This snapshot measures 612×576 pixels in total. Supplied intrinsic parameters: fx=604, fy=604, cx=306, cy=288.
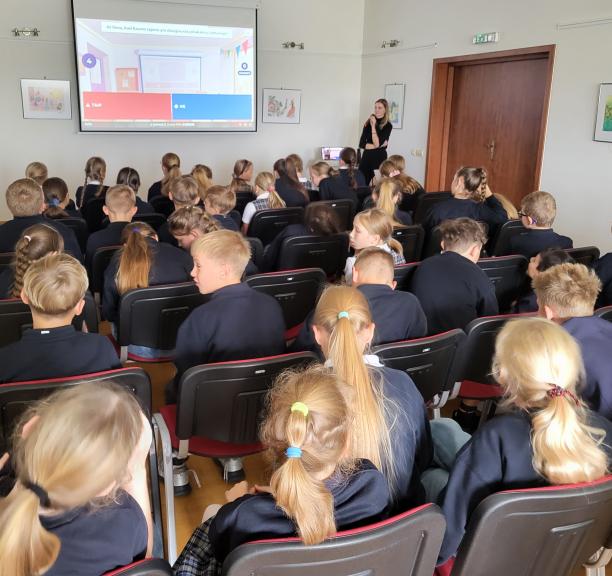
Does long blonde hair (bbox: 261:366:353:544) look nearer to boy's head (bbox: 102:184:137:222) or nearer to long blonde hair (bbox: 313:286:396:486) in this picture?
long blonde hair (bbox: 313:286:396:486)

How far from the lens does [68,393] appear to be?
4.13 ft

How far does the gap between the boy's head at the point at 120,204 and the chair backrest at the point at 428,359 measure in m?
2.42

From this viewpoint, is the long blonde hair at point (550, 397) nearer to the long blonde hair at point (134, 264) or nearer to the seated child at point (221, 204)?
the long blonde hair at point (134, 264)

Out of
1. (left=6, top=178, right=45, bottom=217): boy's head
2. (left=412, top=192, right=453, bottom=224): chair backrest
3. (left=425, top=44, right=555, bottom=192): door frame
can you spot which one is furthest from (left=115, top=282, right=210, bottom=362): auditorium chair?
(left=425, top=44, right=555, bottom=192): door frame

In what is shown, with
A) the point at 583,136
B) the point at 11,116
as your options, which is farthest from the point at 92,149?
the point at 583,136

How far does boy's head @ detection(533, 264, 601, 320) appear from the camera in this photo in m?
2.25

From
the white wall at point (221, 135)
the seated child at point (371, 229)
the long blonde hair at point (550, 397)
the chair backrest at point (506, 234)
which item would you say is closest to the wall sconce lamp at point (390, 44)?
the white wall at point (221, 135)

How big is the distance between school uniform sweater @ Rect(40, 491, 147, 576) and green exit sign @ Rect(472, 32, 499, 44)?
7.39 metres

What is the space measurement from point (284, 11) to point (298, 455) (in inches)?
366

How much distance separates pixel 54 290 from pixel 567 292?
1.86m

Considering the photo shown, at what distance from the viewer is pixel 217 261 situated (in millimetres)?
2570

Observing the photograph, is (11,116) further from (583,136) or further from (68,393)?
(68,393)

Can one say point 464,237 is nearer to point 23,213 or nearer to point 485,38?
point 23,213

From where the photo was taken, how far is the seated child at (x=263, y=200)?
5219 mm
